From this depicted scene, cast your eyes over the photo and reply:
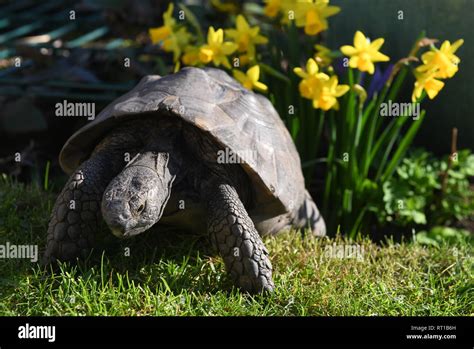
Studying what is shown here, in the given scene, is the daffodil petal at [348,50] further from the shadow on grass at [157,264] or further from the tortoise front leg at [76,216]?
the tortoise front leg at [76,216]

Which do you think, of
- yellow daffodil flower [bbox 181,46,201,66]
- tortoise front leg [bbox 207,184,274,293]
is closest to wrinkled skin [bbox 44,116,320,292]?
tortoise front leg [bbox 207,184,274,293]

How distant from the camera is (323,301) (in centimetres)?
278

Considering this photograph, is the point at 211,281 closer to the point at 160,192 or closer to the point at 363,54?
the point at 160,192

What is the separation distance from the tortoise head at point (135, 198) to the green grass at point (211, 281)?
33 centimetres

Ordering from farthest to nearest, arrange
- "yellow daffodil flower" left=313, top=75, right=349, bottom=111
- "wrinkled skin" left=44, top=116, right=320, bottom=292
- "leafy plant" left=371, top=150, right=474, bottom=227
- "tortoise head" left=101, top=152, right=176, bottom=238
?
"leafy plant" left=371, top=150, right=474, bottom=227 → "yellow daffodil flower" left=313, top=75, right=349, bottom=111 → "wrinkled skin" left=44, top=116, right=320, bottom=292 → "tortoise head" left=101, top=152, right=176, bottom=238

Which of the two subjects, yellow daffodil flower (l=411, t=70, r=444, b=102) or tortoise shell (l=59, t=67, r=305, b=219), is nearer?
tortoise shell (l=59, t=67, r=305, b=219)

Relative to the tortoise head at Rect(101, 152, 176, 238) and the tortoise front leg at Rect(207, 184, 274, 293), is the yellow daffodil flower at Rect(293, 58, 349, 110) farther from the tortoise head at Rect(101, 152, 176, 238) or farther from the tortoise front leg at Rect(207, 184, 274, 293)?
the tortoise head at Rect(101, 152, 176, 238)

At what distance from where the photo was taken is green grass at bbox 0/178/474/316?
2662mm

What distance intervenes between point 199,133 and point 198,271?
2.03ft

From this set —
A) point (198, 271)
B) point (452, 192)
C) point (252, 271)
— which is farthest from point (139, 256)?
point (452, 192)

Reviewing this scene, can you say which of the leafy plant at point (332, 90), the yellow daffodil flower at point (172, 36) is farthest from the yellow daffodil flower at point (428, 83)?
the yellow daffodil flower at point (172, 36)

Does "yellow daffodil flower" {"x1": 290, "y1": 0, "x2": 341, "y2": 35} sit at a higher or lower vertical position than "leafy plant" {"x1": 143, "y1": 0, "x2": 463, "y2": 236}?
higher

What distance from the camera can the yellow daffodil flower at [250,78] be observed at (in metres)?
3.80

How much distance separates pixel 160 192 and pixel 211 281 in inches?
19.4
